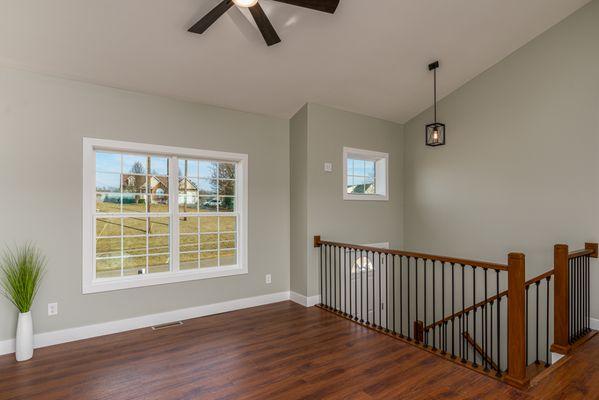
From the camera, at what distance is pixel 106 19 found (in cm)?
288

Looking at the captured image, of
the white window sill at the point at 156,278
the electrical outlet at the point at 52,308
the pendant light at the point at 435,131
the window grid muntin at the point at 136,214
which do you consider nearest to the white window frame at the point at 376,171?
the pendant light at the point at 435,131

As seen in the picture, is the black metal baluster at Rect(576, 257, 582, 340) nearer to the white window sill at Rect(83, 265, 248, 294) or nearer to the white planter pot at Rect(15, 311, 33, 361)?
the white window sill at Rect(83, 265, 248, 294)

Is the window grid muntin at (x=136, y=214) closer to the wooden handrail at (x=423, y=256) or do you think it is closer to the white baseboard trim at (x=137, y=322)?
the white baseboard trim at (x=137, y=322)

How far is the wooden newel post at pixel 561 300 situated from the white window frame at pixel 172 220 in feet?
11.2

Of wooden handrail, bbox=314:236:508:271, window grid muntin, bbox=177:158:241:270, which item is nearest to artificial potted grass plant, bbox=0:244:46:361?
window grid muntin, bbox=177:158:241:270

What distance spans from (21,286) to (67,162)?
123 cm

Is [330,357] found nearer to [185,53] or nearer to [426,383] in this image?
[426,383]

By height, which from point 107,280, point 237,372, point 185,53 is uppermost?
point 185,53

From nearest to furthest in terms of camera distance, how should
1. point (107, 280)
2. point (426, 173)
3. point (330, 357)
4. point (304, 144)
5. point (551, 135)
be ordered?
1. point (330, 357)
2. point (107, 280)
3. point (551, 135)
4. point (304, 144)
5. point (426, 173)

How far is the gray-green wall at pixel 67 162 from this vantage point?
3.18 meters

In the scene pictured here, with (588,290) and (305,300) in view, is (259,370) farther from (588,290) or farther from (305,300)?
(588,290)

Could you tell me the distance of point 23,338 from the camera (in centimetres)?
300

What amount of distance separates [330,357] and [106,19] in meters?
3.56

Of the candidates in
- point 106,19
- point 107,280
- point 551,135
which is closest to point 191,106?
point 106,19
